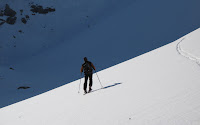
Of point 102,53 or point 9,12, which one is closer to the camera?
point 102,53

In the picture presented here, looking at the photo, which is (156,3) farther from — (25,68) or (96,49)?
(25,68)

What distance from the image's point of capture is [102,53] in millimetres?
33125

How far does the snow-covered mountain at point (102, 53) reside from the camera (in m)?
3.82

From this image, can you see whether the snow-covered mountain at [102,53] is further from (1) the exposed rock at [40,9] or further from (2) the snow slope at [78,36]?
(1) the exposed rock at [40,9]

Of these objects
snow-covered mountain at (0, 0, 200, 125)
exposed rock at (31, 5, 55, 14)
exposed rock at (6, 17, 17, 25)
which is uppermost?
exposed rock at (31, 5, 55, 14)

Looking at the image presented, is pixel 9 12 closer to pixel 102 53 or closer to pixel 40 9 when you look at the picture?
pixel 40 9

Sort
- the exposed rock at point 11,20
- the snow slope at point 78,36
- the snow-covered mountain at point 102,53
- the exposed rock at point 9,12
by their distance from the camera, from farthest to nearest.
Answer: the exposed rock at point 9,12 → the exposed rock at point 11,20 → the snow slope at point 78,36 → the snow-covered mountain at point 102,53

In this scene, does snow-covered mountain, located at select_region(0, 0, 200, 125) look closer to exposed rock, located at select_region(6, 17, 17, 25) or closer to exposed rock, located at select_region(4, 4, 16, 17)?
exposed rock, located at select_region(6, 17, 17, 25)

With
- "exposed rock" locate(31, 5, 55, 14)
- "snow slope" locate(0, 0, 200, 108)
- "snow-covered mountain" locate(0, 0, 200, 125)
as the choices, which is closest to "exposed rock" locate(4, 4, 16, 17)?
"snow-covered mountain" locate(0, 0, 200, 125)

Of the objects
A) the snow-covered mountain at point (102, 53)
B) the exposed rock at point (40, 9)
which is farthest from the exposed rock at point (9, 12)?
the exposed rock at point (40, 9)

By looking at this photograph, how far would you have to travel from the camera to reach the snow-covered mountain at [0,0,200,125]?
3.82m

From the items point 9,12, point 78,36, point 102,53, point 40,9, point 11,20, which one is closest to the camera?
point 102,53

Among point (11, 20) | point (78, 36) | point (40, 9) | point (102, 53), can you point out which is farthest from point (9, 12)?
point (102, 53)

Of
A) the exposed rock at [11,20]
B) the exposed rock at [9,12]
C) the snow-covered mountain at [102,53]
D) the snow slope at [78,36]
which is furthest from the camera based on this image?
the exposed rock at [9,12]
